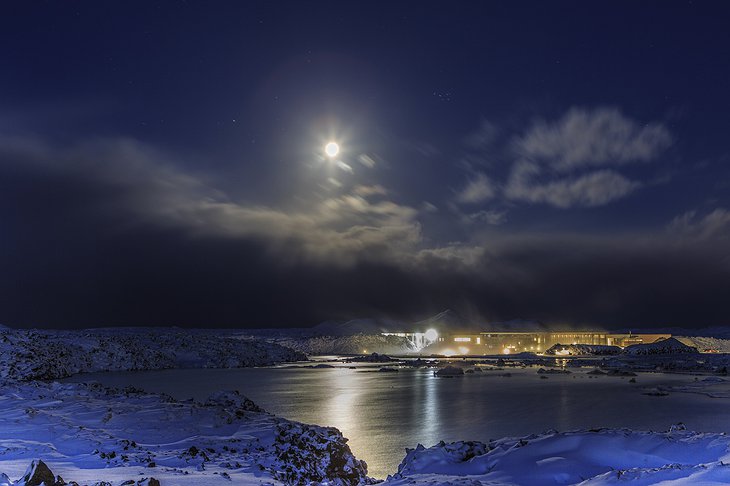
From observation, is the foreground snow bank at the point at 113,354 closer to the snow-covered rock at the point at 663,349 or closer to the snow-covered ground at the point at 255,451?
the snow-covered ground at the point at 255,451

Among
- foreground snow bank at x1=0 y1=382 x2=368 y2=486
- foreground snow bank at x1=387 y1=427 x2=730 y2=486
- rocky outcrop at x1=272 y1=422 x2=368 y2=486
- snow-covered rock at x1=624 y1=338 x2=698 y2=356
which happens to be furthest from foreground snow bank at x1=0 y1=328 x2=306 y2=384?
snow-covered rock at x1=624 y1=338 x2=698 y2=356

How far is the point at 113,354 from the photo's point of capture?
2694 inches

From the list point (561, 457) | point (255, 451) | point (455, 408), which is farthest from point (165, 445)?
point (455, 408)

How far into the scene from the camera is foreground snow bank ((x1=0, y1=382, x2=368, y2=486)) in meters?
12.5

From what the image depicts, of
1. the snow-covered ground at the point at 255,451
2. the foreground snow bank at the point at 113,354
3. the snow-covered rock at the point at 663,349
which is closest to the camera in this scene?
the snow-covered ground at the point at 255,451

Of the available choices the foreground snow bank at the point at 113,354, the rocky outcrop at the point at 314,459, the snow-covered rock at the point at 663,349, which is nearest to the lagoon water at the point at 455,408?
the rocky outcrop at the point at 314,459

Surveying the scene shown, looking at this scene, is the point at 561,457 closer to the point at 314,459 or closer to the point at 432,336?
the point at 314,459

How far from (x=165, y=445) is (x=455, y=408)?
19.0 meters

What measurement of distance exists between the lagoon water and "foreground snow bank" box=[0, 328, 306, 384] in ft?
46.0

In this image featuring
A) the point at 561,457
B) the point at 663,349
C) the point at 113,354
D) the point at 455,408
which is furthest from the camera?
the point at 663,349

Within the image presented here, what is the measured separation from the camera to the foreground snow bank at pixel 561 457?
12070 mm

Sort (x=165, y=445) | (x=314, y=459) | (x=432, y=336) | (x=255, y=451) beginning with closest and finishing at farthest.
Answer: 1. (x=314, y=459)
2. (x=255, y=451)
3. (x=165, y=445)
4. (x=432, y=336)

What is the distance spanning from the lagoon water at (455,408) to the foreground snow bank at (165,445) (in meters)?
2.27

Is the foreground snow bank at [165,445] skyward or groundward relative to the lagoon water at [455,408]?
skyward
